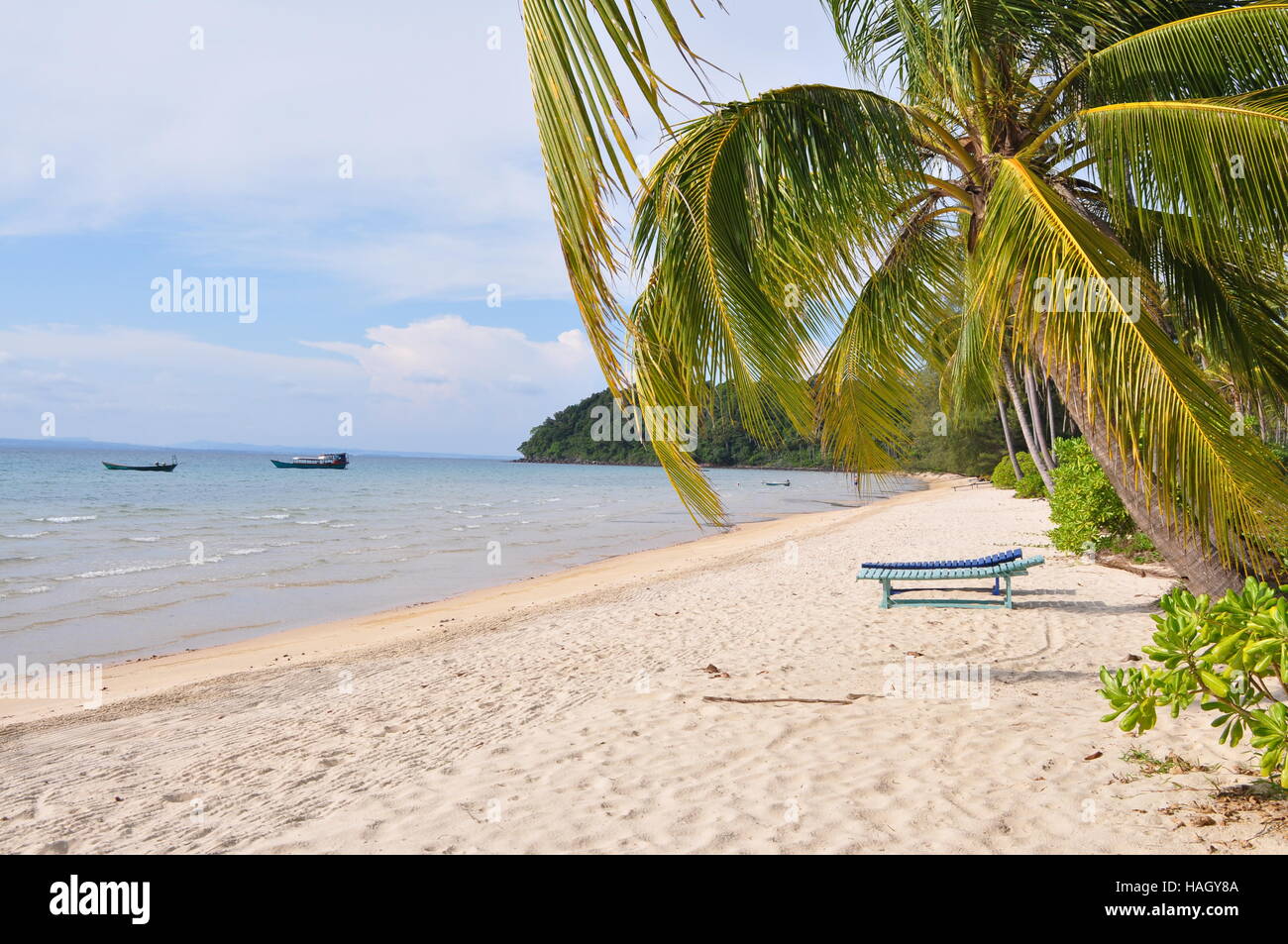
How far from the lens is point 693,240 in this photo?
3.71 meters

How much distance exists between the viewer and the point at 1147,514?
13.4ft

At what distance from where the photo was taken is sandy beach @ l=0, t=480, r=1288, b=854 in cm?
362

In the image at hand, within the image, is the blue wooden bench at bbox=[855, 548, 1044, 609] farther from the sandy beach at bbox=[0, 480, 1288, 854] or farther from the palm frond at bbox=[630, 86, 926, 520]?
the palm frond at bbox=[630, 86, 926, 520]

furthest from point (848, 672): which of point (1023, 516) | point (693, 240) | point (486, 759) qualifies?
point (1023, 516)

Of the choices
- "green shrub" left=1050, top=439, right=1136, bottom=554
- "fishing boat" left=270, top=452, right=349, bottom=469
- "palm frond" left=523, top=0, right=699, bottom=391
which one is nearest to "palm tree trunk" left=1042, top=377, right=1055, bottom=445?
"green shrub" left=1050, top=439, right=1136, bottom=554

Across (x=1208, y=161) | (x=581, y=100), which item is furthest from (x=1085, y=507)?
(x=581, y=100)

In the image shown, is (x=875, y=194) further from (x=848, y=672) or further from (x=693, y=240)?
(x=848, y=672)

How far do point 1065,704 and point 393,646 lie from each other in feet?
24.8

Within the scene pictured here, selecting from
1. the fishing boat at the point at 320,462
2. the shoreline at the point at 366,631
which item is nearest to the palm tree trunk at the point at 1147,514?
the shoreline at the point at 366,631

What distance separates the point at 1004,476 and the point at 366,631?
104ft

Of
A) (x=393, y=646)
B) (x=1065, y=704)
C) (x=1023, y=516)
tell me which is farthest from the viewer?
(x=1023, y=516)

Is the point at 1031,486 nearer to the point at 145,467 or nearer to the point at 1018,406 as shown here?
the point at 1018,406

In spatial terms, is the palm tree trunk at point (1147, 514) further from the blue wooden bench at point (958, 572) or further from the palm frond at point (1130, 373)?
the blue wooden bench at point (958, 572)
